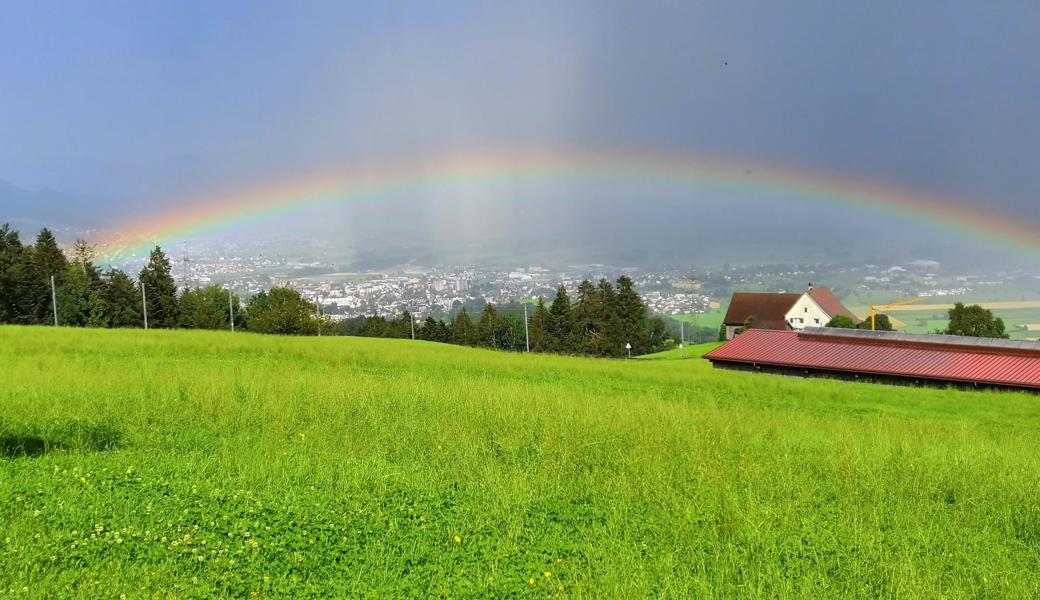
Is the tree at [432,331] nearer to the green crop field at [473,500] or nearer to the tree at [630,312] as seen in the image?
the tree at [630,312]

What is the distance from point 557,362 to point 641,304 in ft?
194

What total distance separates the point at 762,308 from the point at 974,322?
80.8 feet

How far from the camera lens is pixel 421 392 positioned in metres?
11.9

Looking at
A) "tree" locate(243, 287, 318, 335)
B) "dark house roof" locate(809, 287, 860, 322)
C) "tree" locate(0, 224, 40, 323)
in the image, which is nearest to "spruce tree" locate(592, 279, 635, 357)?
"dark house roof" locate(809, 287, 860, 322)

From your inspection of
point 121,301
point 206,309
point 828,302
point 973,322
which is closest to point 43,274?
point 121,301

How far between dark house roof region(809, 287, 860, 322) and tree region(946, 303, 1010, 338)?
1723 centimetres

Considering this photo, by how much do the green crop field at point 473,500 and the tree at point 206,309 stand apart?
61.8m

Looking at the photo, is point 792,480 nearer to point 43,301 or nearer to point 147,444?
point 147,444

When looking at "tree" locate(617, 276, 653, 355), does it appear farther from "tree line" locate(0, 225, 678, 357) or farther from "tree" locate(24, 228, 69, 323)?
"tree" locate(24, 228, 69, 323)

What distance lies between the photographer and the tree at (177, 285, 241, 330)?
68.4 m

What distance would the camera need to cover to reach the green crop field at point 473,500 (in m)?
4.72

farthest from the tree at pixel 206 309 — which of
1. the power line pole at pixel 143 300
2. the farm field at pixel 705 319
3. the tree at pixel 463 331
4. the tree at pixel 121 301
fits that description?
the farm field at pixel 705 319

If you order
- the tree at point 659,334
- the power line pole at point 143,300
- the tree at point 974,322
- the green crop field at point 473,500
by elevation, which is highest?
the power line pole at point 143,300

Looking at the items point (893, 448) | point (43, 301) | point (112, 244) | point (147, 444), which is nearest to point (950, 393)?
point (893, 448)
